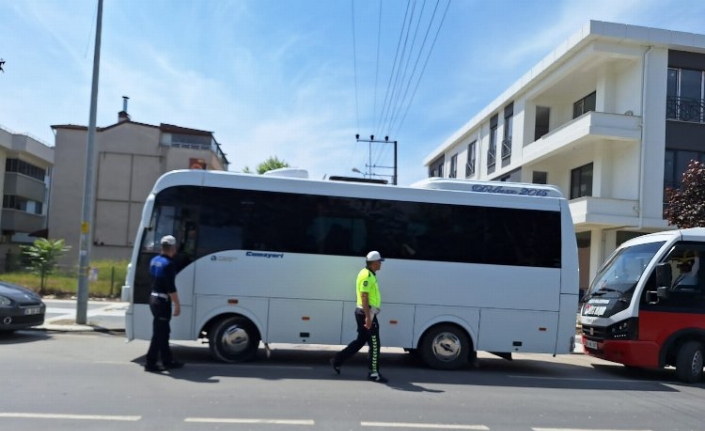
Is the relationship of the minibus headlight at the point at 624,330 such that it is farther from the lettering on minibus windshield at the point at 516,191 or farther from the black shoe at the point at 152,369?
the black shoe at the point at 152,369

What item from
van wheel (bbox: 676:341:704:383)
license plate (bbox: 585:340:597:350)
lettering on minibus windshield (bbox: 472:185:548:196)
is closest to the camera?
van wheel (bbox: 676:341:704:383)

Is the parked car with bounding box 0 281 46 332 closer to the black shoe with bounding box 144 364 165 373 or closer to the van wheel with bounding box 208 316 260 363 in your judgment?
the black shoe with bounding box 144 364 165 373

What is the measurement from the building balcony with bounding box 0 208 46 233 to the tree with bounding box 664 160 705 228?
1510 inches

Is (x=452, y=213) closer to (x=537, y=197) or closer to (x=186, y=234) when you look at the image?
(x=537, y=197)

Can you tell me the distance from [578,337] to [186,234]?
11.2m

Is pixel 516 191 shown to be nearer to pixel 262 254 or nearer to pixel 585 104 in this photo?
pixel 262 254

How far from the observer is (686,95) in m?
21.9

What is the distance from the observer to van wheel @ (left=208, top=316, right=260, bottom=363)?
9352 millimetres

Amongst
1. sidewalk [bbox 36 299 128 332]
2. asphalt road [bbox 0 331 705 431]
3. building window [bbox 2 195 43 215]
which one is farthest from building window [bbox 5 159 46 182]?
asphalt road [bbox 0 331 705 431]

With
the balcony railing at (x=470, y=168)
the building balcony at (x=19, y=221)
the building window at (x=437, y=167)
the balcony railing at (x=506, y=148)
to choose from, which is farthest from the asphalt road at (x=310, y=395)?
the building window at (x=437, y=167)

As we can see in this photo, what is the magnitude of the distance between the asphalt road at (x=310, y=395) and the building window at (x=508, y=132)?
770 inches

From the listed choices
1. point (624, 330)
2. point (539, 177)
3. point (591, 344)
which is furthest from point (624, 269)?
point (539, 177)

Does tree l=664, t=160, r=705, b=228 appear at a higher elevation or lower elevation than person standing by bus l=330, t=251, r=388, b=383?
higher

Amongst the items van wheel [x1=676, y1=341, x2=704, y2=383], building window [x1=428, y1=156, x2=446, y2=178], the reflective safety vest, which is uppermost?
building window [x1=428, y1=156, x2=446, y2=178]
